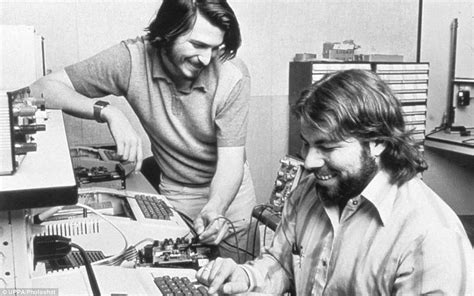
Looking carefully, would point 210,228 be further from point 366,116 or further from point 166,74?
point 166,74

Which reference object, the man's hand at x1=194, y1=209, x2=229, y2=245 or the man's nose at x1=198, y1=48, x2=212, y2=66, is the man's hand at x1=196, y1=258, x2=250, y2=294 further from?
the man's nose at x1=198, y1=48, x2=212, y2=66

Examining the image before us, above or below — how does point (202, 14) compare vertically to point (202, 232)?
above

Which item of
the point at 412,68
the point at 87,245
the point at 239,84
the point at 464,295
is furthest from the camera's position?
the point at 412,68

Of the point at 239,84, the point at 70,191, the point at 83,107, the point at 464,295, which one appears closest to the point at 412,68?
the point at 239,84

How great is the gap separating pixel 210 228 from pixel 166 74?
0.62 m

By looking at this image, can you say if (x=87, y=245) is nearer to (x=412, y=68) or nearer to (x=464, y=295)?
(x=464, y=295)

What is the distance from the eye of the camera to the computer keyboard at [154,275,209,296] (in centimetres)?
99

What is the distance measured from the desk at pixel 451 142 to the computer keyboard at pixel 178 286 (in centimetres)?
266

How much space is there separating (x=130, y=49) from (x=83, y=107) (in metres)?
0.28

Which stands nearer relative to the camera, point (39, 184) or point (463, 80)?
point (39, 184)

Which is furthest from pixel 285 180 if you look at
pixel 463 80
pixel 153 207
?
pixel 463 80

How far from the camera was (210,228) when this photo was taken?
1347 millimetres

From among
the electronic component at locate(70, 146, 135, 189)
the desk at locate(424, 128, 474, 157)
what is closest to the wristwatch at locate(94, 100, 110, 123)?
the electronic component at locate(70, 146, 135, 189)

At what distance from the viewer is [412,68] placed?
346 cm
